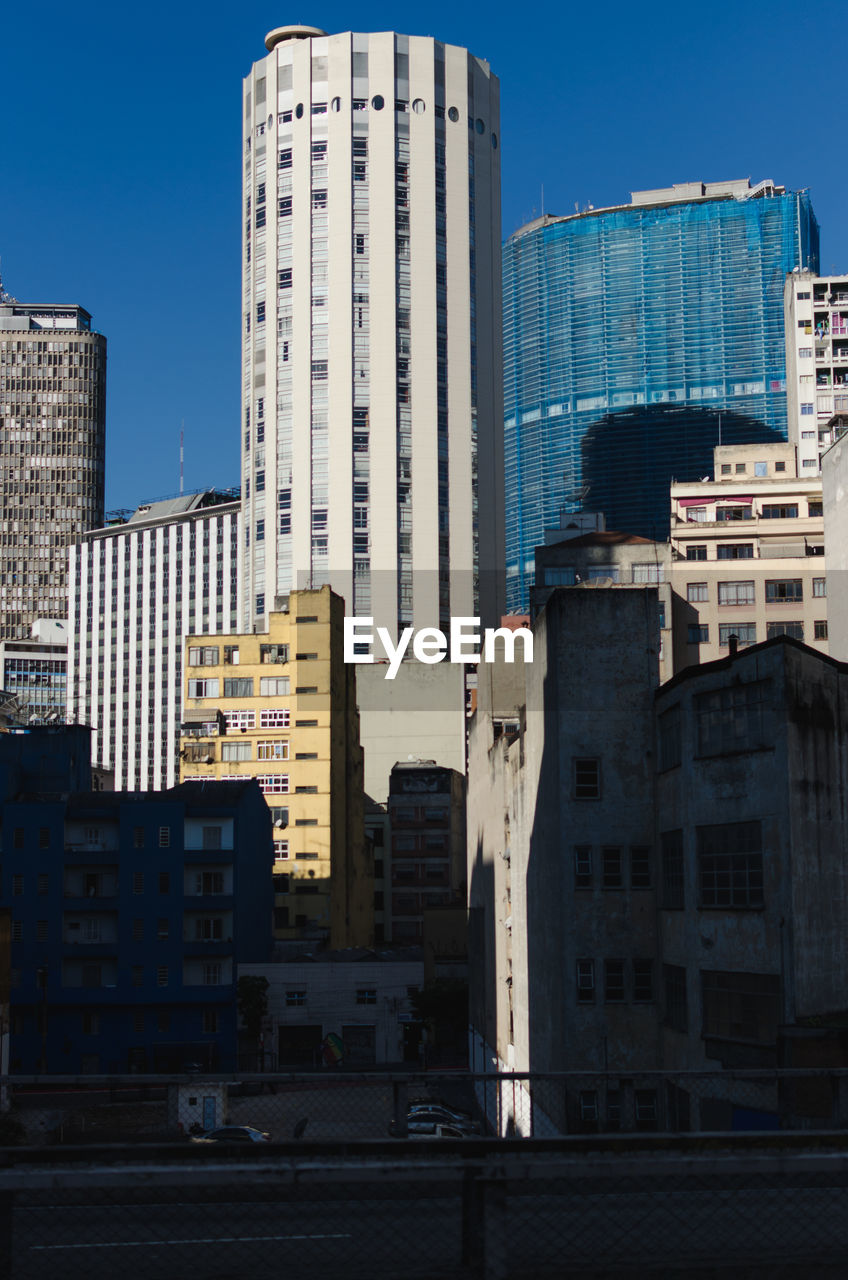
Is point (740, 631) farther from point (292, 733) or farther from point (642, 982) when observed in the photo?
point (642, 982)

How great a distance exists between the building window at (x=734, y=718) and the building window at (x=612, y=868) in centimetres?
471

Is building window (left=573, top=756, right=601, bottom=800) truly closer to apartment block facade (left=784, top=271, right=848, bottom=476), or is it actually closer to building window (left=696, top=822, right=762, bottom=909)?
building window (left=696, top=822, right=762, bottom=909)

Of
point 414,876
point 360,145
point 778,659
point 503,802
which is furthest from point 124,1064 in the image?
point 360,145

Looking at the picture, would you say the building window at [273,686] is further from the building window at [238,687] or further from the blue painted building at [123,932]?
the blue painted building at [123,932]

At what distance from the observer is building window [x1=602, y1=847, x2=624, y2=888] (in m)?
37.1

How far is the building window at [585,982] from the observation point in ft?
121

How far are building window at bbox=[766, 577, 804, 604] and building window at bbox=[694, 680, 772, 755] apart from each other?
240ft

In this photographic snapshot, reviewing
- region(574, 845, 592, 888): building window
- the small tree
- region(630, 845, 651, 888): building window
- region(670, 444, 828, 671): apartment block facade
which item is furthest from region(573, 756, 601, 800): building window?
region(670, 444, 828, 671): apartment block facade

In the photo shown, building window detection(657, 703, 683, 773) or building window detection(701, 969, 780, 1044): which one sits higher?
building window detection(657, 703, 683, 773)

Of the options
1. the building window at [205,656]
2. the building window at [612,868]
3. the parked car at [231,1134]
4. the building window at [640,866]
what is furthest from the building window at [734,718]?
the building window at [205,656]

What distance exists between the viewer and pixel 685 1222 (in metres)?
11.9

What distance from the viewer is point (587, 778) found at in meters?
37.4

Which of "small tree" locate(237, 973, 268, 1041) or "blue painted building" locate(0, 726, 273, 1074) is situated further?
"small tree" locate(237, 973, 268, 1041)

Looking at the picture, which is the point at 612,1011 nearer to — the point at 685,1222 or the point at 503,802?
the point at 503,802
